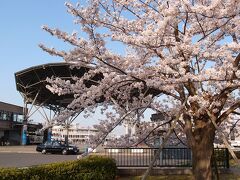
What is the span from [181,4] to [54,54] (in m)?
2.87

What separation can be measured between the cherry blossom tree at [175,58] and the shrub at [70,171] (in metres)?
2.03

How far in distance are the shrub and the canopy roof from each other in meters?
21.8

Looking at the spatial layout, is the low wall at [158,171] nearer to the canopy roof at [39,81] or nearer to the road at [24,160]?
the road at [24,160]

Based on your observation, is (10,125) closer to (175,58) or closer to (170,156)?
(170,156)

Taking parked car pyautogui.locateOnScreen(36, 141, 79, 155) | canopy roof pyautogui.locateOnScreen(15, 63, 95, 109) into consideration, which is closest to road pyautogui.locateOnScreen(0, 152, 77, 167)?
canopy roof pyautogui.locateOnScreen(15, 63, 95, 109)

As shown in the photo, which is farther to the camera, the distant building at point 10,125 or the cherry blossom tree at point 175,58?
the distant building at point 10,125

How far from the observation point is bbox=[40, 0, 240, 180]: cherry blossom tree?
6.61 m

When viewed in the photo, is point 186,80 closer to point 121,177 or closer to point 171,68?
point 171,68

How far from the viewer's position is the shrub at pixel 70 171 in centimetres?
826

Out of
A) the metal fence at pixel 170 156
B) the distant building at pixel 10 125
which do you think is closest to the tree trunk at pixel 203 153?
the metal fence at pixel 170 156

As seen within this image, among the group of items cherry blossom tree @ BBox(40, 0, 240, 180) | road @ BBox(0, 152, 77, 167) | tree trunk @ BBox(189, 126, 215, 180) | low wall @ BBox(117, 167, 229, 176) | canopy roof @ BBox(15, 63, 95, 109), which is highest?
canopy roof @ BBox(15, 63, 95, 109)

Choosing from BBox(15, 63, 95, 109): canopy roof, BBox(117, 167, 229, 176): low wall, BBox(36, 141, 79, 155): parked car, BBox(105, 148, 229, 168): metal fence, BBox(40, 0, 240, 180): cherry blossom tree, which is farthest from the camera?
BBox(15, 63, 95, 109): canopy roof

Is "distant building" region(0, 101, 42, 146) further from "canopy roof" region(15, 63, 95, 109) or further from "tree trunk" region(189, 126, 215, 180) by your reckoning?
"tree trunk" region(189, 126, 215, 180)

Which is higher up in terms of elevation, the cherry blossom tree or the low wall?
the cherry blossom tree
